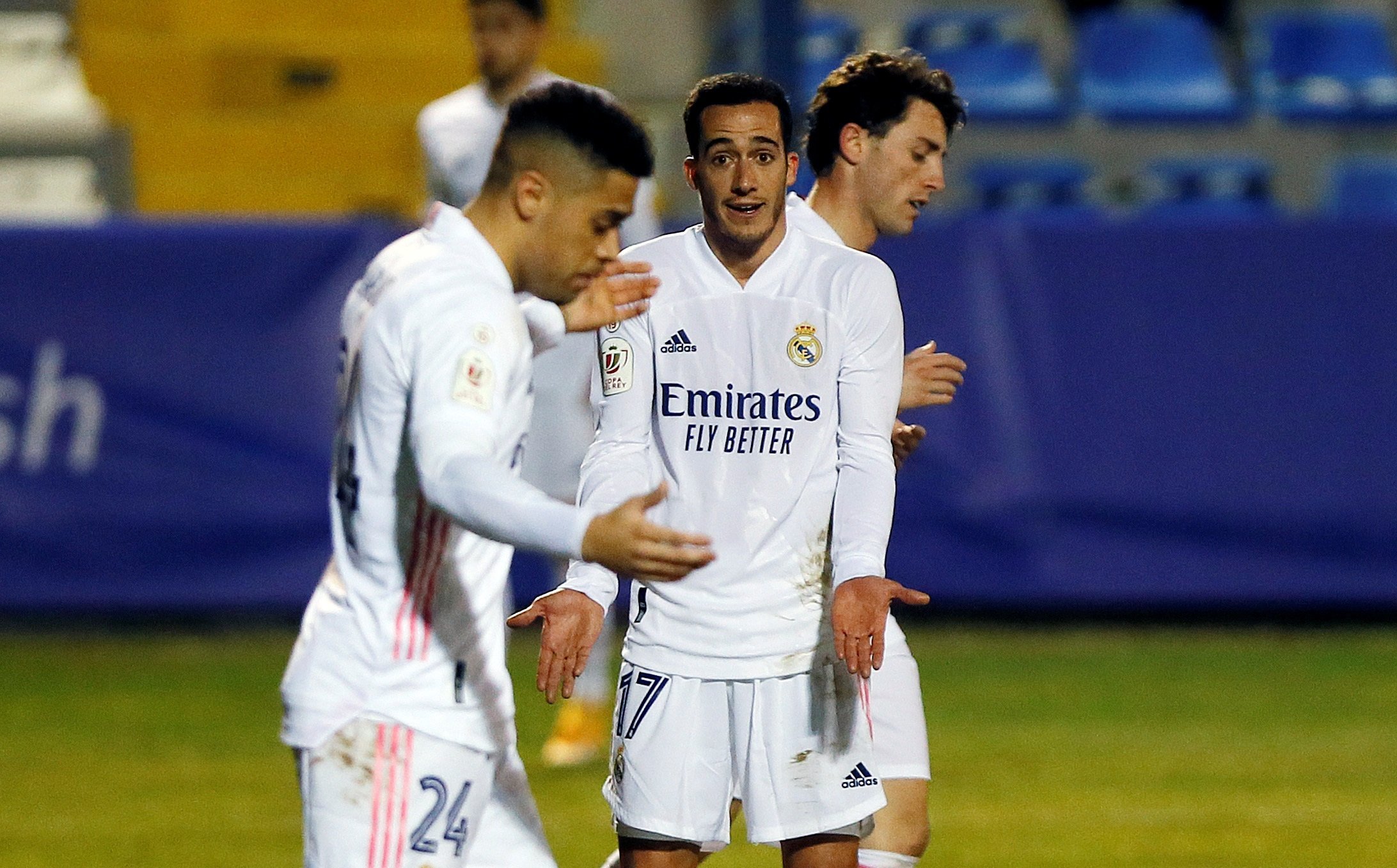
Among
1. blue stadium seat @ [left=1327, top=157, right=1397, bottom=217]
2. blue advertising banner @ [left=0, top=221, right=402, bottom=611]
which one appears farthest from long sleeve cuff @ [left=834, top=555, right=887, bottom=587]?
blue stadium seat @ [left=1327, top=157, right=1397, bottom=217]

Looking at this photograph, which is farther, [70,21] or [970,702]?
[70,21]

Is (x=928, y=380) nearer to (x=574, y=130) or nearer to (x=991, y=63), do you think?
(x=574, y=130)

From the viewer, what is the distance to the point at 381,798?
346 cm

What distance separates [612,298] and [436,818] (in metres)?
1.04

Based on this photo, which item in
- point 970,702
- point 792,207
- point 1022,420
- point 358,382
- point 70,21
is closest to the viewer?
point 358,382

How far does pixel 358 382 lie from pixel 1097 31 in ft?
40.8

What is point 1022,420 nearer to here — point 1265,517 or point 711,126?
point 1265,517

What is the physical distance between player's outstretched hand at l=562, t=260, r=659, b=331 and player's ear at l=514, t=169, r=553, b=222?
298 mm

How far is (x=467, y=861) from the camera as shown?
3.71 m

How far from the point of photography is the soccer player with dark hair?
4391 mm

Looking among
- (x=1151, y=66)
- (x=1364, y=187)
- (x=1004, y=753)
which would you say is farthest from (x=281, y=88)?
(x=1004, y=753)

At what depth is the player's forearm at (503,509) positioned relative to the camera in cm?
319

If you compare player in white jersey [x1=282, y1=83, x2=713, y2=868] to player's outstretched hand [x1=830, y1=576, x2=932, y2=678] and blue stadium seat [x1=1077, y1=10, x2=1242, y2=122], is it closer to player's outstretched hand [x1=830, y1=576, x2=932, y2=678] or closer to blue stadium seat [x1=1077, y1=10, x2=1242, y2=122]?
player's outstretched hand [x1=830, y1=576, x2=932, y2=678]

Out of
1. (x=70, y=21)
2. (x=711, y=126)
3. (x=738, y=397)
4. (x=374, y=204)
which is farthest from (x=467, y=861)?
(x=70, y=21)
